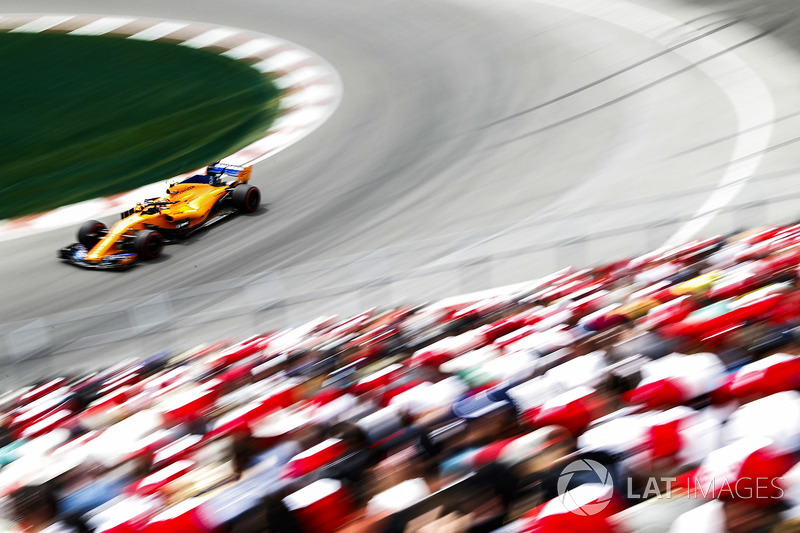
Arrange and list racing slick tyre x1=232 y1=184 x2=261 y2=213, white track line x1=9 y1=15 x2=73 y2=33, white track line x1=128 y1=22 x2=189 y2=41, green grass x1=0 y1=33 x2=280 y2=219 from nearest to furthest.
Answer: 1. racing slick tyre x1=232 y1=184 x2=261 y2=213
2. green grass x1=0 y1=33 x2=280 y2=219
3. white track line x1=128 y1=22 x2=189 y2=41
4. white track line x1=9 y1=15 x2=73 y2=33

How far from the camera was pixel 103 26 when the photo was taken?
605 inches

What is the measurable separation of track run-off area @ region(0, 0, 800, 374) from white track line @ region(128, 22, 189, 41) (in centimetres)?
232

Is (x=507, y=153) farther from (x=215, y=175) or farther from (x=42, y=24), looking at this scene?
(x=42, y=24)

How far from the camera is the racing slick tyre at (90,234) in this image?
25.3 feet

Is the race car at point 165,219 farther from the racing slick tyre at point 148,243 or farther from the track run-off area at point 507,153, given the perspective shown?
the track run-off area at point 507,153

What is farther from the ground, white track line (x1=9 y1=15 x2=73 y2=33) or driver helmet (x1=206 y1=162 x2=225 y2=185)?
white track line (x1=9 y1=15 x2=73 y2=33)

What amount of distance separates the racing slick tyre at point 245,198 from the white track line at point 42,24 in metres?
9.29

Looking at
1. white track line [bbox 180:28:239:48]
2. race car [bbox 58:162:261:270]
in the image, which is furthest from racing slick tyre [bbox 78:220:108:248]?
white track line [bbox 180:28:239:48]

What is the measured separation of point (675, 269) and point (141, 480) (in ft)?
11.4

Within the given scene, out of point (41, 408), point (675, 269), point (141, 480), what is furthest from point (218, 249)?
point (141, 480)

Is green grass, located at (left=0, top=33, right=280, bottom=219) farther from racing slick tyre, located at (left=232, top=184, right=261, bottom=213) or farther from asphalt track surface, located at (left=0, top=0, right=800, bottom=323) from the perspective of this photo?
racing slick tyre, located at (left=232, top=184, right=261, bottom=213)

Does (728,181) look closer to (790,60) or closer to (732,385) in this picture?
(790,60)

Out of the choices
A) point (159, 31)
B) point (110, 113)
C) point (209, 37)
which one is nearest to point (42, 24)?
point (159, 31)

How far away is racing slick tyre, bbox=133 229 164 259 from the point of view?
295 inches
